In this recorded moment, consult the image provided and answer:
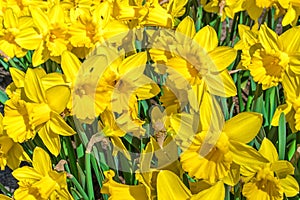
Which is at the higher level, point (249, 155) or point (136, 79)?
point (136, 79)

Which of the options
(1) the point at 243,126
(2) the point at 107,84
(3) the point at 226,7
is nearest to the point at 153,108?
(2) the point at 107,84

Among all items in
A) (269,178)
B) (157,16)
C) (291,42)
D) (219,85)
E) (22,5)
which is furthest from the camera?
(22,5)

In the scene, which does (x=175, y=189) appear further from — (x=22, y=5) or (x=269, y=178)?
(x=22, y=5)

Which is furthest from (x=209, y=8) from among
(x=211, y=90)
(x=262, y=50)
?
(x=211, y=90)

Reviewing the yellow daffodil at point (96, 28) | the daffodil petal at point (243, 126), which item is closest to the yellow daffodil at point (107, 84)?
the yellow daffodil at point (96, 28)

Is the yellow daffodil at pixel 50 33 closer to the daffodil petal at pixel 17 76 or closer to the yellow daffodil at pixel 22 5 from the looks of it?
the daffodil petal at pixel 17 76

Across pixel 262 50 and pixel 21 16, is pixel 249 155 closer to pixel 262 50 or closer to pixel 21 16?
pixel 262 50
